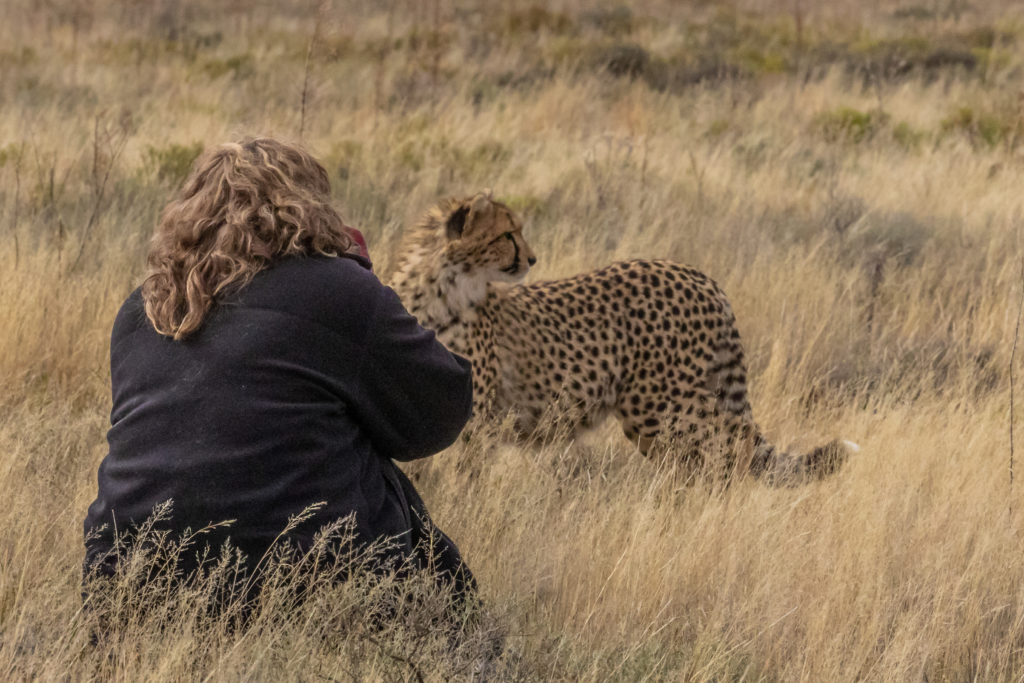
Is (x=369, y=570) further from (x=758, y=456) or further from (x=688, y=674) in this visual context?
(x=758, y=456)

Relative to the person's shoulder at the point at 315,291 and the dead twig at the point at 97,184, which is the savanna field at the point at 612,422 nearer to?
the dead twig at the point at 97,184

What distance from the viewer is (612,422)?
14.0 ft

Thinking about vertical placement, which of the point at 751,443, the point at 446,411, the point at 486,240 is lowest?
the point at 751,443

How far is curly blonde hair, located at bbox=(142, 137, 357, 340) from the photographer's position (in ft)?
7.02

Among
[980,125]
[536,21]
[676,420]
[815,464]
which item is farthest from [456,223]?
[536,21]

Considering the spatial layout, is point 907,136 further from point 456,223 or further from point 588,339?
point 456,223

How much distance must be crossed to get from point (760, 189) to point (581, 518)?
174 inches

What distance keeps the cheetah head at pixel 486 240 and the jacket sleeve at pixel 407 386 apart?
130 centimetres

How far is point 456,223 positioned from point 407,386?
1468mm

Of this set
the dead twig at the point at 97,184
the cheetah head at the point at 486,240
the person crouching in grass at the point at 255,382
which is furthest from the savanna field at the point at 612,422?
the cheetah head at the point at 486,240

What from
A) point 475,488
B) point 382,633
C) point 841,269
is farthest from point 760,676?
point 841,269

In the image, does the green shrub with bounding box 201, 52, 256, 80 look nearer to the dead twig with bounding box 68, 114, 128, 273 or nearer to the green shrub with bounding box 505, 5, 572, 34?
the dead twig with bounding box 68, 114, 128, 273

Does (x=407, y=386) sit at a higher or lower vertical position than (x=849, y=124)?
higher

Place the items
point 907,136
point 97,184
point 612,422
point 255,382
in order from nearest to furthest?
point 255,382
point 612,422
point 97,184
point 907,136
